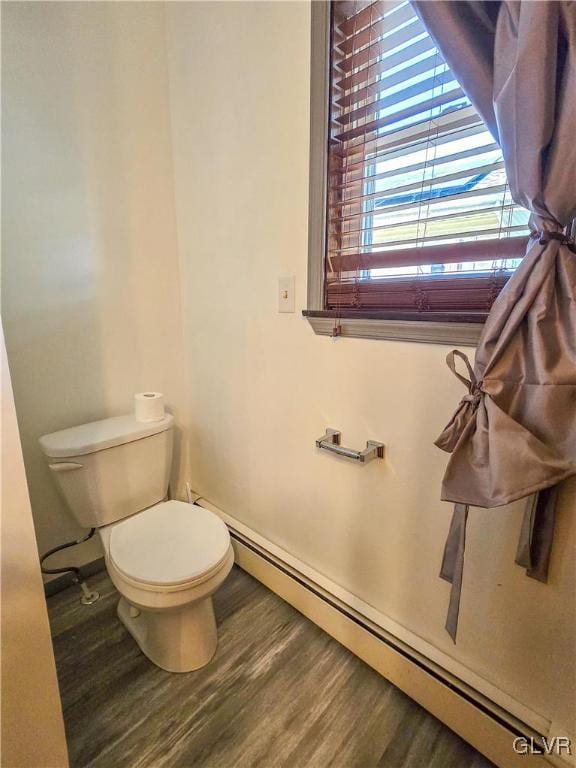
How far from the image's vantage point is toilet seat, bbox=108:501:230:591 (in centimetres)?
106

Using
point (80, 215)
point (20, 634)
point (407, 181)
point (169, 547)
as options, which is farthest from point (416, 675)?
point (80, 215)

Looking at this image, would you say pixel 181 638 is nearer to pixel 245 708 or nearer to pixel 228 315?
pixel 245 708

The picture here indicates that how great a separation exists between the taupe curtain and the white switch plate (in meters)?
0.66

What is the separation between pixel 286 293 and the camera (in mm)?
1263

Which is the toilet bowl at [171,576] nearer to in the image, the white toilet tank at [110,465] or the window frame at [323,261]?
the white toilet tank at [110,465]

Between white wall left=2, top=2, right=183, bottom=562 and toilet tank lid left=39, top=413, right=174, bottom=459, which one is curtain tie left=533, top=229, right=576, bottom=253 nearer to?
toilet tank lid left=39, top=413, right=174, bottom=459

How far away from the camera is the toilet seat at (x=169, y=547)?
1.06 meters

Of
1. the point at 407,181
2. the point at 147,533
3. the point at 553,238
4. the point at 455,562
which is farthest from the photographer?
the point at 147,533

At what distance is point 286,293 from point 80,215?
33.2 inches

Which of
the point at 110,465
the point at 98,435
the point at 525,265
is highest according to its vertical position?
the point at 525,265

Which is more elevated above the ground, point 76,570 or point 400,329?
point 400,329

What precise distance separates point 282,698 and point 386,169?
158cm

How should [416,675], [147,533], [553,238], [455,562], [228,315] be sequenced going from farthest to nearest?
[228,315] → [147,533] → [416,675] → [455,562] → [553,238]

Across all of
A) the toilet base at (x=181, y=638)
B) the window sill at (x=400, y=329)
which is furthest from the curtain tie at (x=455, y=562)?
the toilet base at (x=181, y=638)
